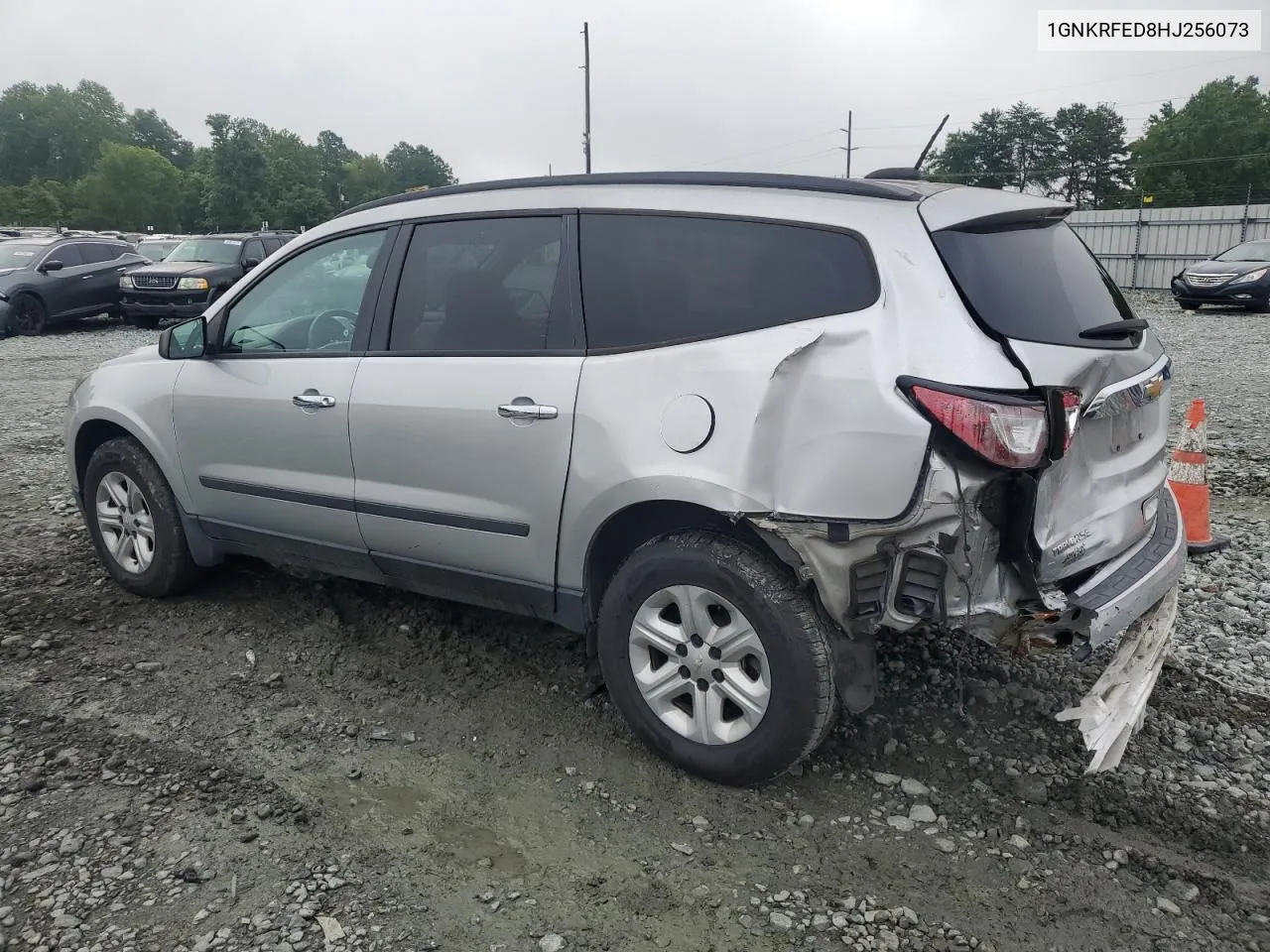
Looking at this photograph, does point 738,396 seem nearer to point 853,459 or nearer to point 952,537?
point 853,459

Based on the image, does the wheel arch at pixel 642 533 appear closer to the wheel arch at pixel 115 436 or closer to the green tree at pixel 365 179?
the wheel arch at pixel 115 436

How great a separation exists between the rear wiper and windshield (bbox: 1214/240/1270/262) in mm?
19983

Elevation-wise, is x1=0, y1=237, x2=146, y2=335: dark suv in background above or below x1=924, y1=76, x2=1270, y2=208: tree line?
below

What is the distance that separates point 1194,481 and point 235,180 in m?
74.2

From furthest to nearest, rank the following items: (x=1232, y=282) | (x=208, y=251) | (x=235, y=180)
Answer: (x=235, y=180) → (x=1232, y=282) → (x=208, y=251)

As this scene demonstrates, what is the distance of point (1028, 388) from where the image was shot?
9.17 feet

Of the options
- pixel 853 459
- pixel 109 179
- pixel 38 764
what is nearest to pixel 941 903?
pixel 853 459

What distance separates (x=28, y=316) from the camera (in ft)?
58.1

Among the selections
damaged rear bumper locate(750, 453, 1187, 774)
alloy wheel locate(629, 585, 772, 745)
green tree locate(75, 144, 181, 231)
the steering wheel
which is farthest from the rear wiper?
green tree locate(75, 144, 181, 231)

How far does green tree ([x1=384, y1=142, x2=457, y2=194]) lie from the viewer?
12925 centimetres

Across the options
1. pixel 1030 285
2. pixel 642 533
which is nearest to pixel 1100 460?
pixel 1030 285

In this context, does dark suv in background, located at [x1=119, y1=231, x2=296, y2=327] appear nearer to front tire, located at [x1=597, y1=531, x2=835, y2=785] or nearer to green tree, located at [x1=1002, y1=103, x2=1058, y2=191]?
front tire, located at [x1=597, y1=531, x2=835, y2=785]

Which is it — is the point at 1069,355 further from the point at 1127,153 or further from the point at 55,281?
the point at 1127,153

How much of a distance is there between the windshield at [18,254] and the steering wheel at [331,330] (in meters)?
16.8
